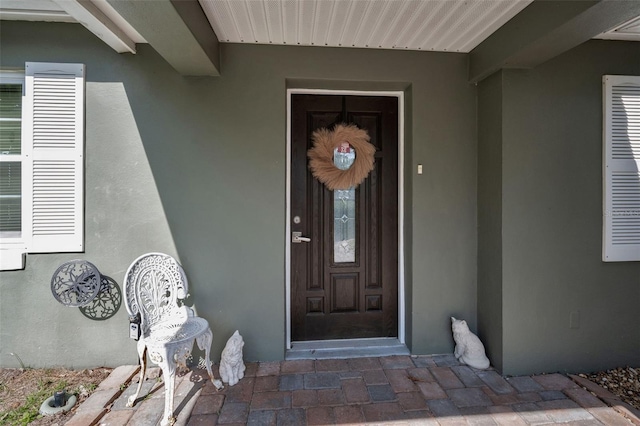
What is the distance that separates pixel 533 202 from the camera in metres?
2.33

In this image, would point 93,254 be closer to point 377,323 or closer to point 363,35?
point 377,323

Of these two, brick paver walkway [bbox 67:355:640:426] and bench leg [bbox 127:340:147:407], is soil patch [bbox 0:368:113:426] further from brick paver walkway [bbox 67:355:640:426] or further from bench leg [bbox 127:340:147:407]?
bench leg [bbox 127:340:147:407]

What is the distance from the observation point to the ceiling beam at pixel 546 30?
161cm

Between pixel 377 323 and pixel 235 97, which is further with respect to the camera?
pixel 377 323

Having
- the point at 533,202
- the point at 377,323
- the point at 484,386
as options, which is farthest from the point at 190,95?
the point at 484,386

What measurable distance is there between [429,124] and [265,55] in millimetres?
1432

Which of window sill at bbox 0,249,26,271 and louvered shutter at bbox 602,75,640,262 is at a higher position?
louvered shutter at bbox 602,75,640,262

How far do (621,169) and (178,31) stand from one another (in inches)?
129

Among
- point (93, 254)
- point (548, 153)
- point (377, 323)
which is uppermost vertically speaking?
point (548, 153)

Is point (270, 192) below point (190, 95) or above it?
below

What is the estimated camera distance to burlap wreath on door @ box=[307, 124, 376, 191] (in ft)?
8.66

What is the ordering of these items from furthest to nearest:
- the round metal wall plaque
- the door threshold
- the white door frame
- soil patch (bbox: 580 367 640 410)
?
the white door frame, the door threshold, the round metal wall plaque, soil patch (bbox: 580 367 640 410)

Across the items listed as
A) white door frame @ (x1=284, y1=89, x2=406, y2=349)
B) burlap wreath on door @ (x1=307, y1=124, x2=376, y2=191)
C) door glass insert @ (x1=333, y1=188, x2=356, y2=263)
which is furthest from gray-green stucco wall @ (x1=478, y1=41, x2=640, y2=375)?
door glass insert @ (x1=333, y1=188, x2=356, y2=263)

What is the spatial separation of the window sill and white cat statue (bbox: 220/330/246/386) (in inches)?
65.6
